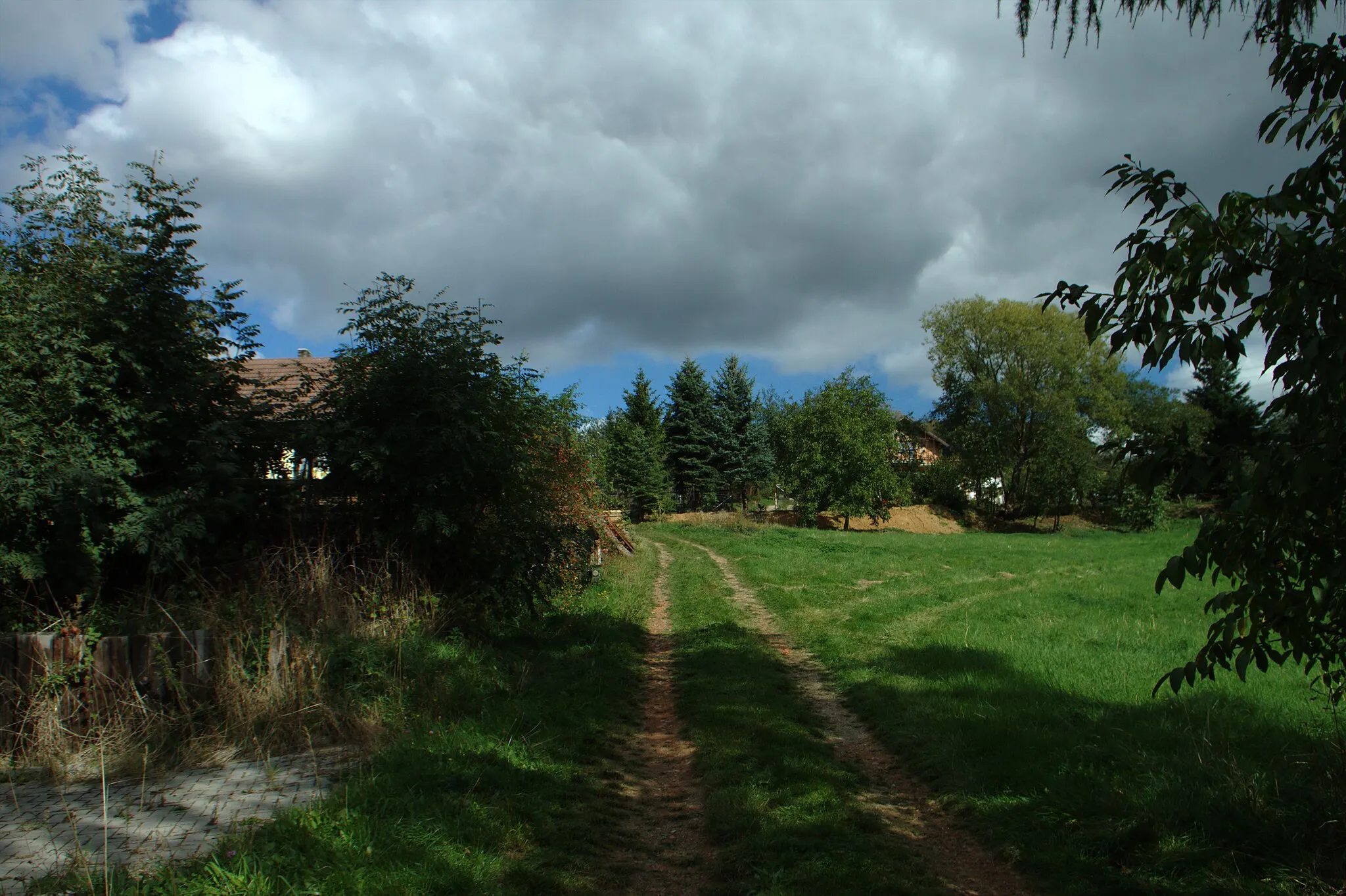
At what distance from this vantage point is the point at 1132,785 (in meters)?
5.34

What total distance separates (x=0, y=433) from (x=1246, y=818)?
32.0 ft

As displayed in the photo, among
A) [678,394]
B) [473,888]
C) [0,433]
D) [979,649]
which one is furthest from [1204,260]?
[678,394]

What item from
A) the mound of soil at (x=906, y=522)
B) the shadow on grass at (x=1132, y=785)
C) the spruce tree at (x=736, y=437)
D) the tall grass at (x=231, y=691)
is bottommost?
the shadow on grass at (x=1132, y=785)

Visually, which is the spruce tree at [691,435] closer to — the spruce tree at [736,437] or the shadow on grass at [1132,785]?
the spruce tree at [736,437]

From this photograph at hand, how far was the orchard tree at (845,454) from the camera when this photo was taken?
42.9 m

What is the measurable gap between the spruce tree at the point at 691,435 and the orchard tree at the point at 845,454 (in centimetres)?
677

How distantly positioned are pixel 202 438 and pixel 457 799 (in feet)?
16.0

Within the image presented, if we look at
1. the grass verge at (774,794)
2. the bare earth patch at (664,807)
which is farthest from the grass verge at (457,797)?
the grass verge at (774,794)

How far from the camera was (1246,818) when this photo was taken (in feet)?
15.0

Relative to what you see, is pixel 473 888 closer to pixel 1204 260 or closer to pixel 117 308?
pixel 1204 260

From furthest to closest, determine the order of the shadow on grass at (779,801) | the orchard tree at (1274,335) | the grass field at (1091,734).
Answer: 1. the shadow on grass at (779,801)
2. the grass field at (1091,734)
3. the orchard tree at (1274,335)

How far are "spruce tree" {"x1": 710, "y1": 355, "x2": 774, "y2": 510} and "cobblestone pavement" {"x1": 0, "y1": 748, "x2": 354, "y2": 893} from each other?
4571 cm

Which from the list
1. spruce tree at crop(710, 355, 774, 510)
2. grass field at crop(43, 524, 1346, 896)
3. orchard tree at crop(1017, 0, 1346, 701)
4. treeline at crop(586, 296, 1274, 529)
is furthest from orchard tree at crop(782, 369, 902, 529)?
orchard tree at crop(1017, 0, 1346, 701)

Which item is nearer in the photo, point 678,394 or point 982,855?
point 982,855
